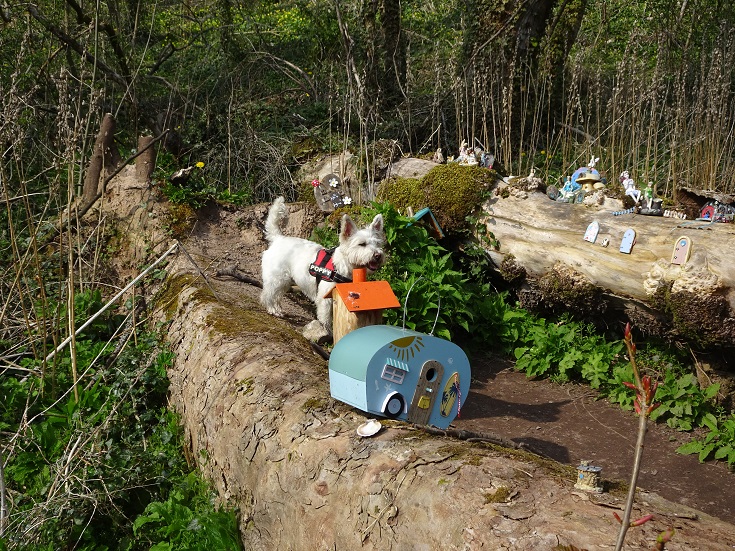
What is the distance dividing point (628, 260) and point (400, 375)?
133 inches

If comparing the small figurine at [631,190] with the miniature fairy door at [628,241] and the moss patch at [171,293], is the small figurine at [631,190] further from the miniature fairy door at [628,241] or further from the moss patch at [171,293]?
the moss patch at [171,293]

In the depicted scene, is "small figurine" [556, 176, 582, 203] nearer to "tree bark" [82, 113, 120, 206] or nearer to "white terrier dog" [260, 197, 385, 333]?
"white terrier dog" [260, 197, 385, 333]

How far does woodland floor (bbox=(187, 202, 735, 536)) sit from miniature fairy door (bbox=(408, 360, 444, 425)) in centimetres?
91

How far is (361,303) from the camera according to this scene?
4.11 meters

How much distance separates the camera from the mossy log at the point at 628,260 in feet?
16.9

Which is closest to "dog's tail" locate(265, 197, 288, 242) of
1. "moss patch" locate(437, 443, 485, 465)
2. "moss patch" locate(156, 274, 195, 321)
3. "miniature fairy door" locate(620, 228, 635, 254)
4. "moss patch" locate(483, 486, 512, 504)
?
"moss patch" locate(156, 274, 195, 321)

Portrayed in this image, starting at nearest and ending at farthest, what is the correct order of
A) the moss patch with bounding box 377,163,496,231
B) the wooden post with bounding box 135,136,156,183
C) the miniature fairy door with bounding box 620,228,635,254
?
the miniature fairy door with bounding box 620,228,635,254 → the moss patch with bounding box 377,163,496,231 → the wooden post with bounding box 135,136,156,183

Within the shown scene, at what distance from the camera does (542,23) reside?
9.80 metres

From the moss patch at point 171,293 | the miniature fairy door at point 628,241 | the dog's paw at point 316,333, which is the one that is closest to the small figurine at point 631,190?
the miniature fairy door at point 628,241

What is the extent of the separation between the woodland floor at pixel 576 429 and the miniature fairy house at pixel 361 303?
1.12 m

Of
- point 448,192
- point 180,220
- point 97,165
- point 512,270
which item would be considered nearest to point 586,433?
point 512,270

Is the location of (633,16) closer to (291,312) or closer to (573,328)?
(573,328)

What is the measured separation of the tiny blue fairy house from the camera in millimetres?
3062

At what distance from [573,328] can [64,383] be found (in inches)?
180
